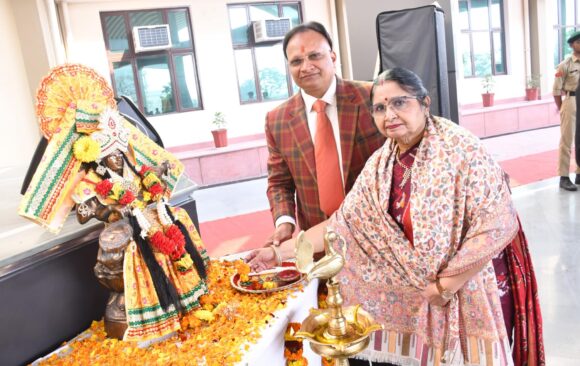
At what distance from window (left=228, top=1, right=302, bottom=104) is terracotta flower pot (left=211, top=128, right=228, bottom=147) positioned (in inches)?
39.4

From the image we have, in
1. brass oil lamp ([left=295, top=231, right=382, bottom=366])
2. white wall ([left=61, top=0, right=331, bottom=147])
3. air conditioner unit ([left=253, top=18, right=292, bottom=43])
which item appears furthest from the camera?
air conditioner unit ([left=253, top=18, right=292, bottom=43])

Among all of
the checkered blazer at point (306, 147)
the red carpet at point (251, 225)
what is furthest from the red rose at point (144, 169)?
the red carpet at point (251, 225)

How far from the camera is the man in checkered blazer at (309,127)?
1.62m

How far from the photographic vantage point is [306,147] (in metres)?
1.75

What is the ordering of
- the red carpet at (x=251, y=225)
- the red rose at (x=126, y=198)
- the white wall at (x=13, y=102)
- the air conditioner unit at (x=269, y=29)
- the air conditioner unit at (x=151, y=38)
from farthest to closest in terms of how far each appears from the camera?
the air conditioner unit at (x=269, y=29) → the air conditioner unit at (x=151, y=38) → the white wall at (x=13, y=102) → the red carpet at (x=251, y=225) → the red rose at (x=126, y=198)

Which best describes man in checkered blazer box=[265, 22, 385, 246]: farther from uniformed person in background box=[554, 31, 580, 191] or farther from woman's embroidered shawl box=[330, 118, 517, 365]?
uniformed person in background box=[554, 31, 580, 191]

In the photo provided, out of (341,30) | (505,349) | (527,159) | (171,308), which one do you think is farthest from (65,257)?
(341,30)

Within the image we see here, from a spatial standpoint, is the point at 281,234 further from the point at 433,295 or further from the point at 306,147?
the point at 433,295

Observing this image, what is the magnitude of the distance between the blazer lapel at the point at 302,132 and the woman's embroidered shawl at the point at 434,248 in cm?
30

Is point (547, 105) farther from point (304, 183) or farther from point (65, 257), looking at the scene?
point (65, 257)

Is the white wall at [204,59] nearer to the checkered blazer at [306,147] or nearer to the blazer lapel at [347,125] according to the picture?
the checkered blazer at [306,147]

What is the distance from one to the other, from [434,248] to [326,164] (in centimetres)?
56

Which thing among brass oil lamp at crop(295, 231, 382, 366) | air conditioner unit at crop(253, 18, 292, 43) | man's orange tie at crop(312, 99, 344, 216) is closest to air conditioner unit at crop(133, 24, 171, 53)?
air conditioner unit at crop(253, 18, 292, 43)

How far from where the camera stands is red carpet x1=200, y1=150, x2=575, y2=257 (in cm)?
422
